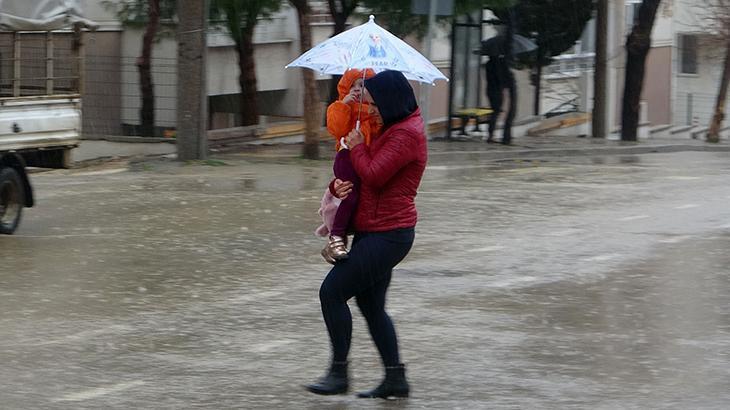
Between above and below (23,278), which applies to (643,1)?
above

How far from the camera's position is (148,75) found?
920 inches

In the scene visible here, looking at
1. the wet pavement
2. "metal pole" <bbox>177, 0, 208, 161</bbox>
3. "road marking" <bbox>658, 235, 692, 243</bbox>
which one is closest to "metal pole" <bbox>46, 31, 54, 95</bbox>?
the wet pavement

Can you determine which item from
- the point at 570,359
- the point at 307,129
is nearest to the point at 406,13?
the point at 307,129

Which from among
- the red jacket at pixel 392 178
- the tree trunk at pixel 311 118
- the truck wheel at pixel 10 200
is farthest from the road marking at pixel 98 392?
the tree trunk at pixel 311 118

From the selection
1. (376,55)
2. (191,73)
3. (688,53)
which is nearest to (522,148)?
(191,73)

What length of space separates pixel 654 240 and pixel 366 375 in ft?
19.4

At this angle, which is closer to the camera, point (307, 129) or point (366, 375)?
point (366, 375)

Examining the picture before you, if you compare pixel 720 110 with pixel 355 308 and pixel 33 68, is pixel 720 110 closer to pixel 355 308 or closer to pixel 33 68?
pixel 33 68

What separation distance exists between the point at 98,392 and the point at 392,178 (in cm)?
191

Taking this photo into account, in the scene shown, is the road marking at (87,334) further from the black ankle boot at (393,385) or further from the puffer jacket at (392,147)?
the puffer jacket at (392,147)

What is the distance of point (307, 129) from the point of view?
20562mm

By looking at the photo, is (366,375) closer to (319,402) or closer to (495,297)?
(319,402)

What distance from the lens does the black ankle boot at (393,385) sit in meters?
6.66

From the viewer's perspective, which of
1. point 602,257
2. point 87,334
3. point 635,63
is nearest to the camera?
point 87,334
